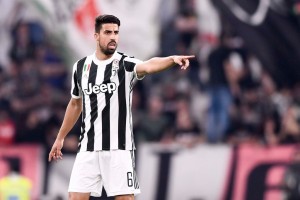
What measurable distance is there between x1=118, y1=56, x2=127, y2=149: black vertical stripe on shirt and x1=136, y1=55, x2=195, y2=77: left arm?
185 millimetres

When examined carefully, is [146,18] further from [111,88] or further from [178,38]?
[111,88]

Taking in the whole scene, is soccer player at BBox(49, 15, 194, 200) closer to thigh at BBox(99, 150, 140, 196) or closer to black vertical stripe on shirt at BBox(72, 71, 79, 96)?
thigh at BBox(99, 150, 140, 196)

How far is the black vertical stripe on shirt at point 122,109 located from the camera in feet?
25.0

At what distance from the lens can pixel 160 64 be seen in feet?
23.4

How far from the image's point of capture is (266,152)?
13.0 meters

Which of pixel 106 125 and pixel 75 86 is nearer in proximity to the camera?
pixel 106 125

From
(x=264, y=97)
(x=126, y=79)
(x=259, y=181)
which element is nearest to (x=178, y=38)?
(x=264, y=97)

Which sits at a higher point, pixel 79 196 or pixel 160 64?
pixel 160 64

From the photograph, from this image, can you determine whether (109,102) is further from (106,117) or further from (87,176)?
(87,176)

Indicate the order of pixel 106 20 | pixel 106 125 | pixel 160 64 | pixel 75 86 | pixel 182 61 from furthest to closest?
pixel 75 86 → pixel 106 125 → pixel 106 20 → pixel 160 64 → pixel 182 61

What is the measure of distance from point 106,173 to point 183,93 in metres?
5.40

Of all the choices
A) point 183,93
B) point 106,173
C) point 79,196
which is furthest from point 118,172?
point 183,93

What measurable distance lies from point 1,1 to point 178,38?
7.89 ft

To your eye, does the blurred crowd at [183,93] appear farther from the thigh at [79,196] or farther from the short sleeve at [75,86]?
the thigh at [79,196]
